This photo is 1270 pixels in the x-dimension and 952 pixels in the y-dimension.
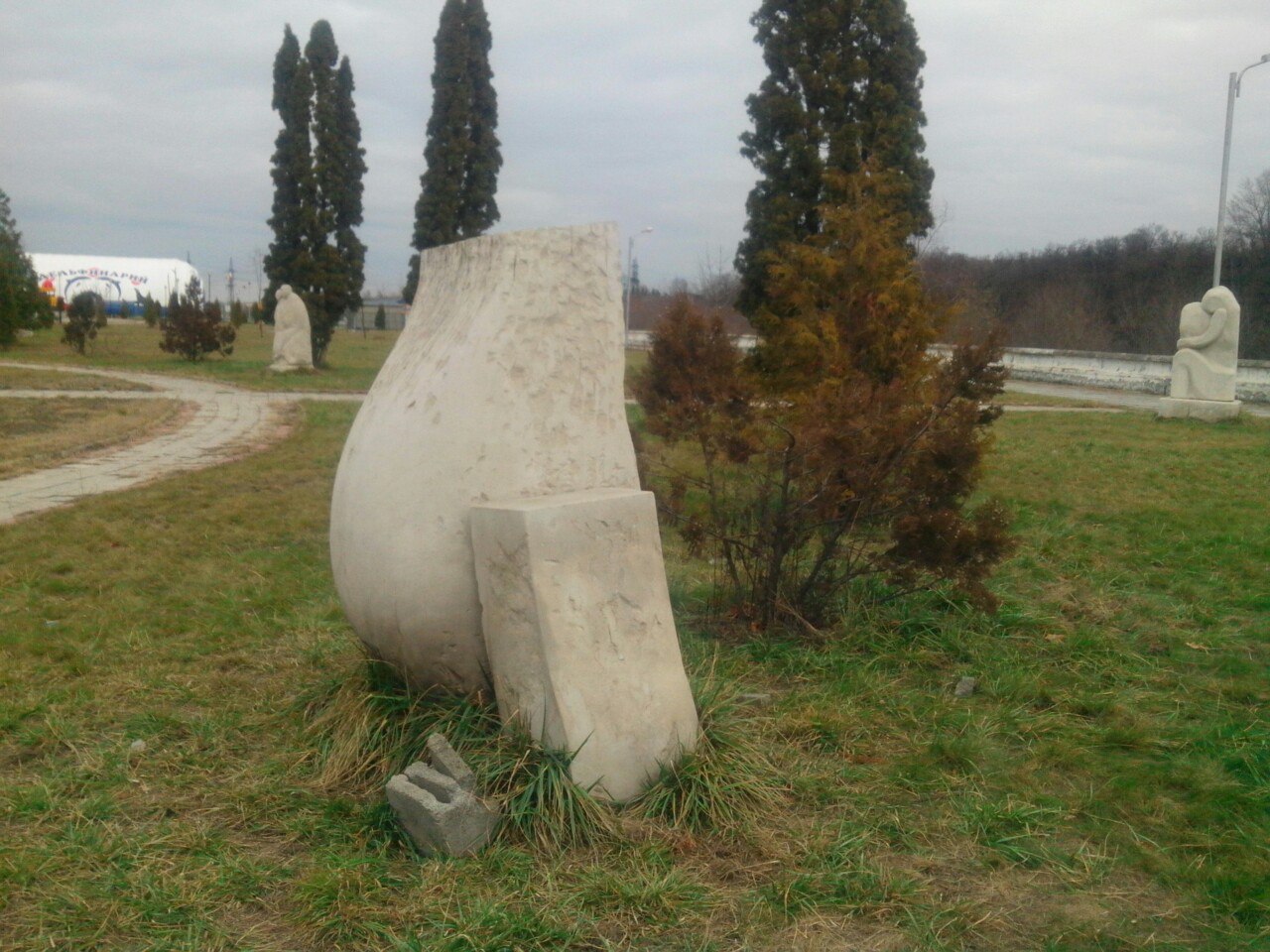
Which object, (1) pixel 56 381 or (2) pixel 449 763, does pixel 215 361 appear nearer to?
(1) pixel 56 381

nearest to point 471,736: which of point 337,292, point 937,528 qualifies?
point 937,528

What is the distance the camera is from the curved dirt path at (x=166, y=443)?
953 centimetres

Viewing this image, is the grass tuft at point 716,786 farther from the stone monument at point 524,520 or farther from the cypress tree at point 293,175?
the cypress tree at point 293,175

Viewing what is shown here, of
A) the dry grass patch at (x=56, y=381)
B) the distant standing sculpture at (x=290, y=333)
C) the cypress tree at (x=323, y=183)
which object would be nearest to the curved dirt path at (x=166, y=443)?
the dry grass patch at (x=56, y=381)

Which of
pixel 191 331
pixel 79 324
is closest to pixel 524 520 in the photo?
pixel 191 331

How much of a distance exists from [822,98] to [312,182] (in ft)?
57.8

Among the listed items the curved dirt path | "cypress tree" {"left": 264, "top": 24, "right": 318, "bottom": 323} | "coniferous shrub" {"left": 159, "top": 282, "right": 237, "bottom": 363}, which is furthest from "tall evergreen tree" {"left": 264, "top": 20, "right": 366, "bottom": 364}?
the curved dirt path

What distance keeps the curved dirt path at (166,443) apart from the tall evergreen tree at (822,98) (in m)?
6.33

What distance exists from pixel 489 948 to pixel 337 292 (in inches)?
1001

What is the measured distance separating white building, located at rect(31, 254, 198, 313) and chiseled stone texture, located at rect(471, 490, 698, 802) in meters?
73.7

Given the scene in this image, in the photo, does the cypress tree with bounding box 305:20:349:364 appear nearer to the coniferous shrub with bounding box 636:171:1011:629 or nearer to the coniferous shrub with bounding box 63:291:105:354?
the coniferous shrub with bounding box 63:291:105:354

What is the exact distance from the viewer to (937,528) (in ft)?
17.9

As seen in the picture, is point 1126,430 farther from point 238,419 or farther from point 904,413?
point 238,419

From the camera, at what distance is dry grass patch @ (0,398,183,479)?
11375mm
